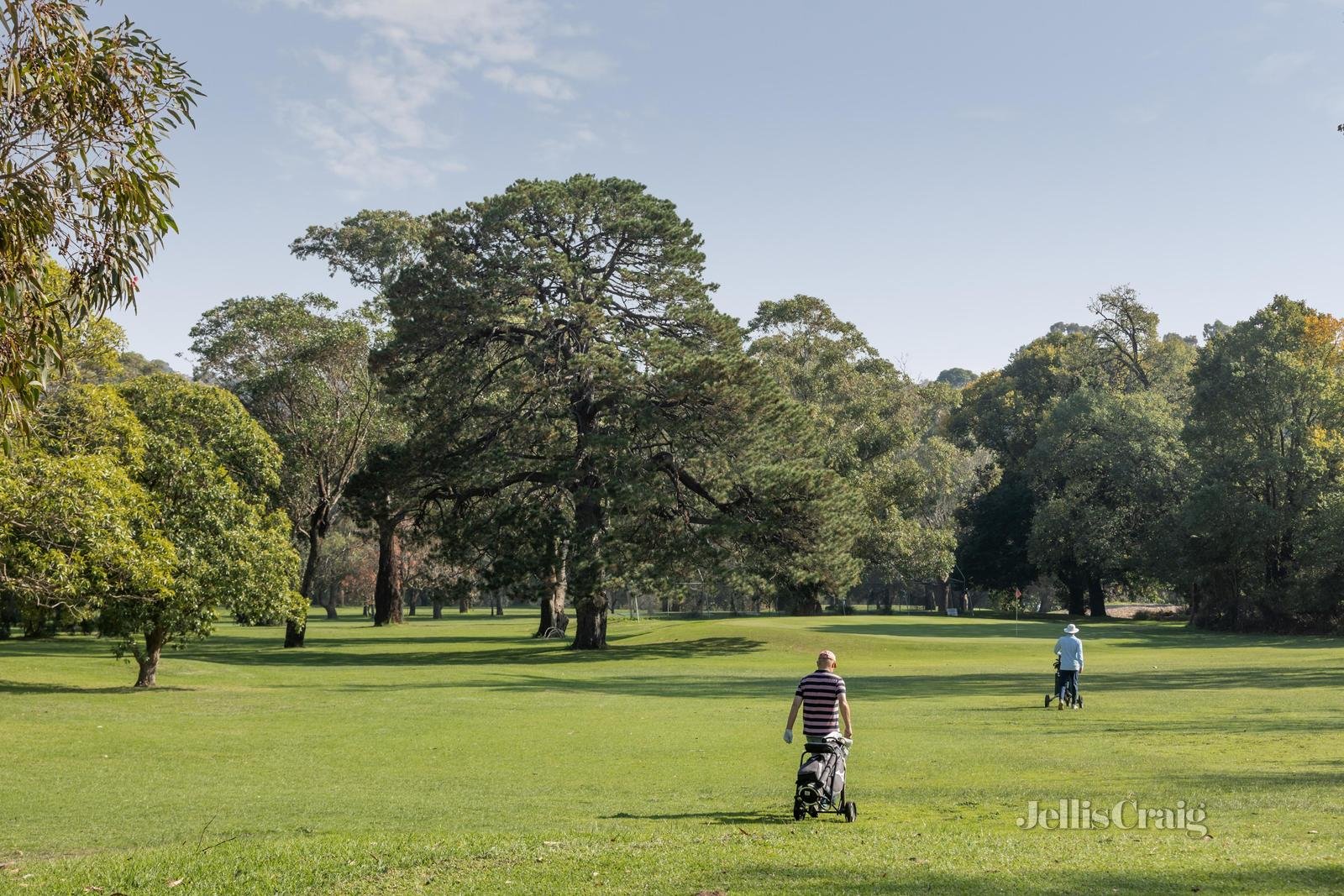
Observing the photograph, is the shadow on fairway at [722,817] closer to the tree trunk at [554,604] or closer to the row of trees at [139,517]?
the row of trees at [139,517]

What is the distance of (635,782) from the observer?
16.0 metres

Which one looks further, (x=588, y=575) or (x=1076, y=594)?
(x=1076, y=594)

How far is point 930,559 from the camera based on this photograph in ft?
246

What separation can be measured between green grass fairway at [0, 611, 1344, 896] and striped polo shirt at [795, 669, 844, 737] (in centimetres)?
102

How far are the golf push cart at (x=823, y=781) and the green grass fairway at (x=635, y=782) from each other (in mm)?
368

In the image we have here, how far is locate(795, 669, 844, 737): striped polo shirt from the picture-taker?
1266 centimetres

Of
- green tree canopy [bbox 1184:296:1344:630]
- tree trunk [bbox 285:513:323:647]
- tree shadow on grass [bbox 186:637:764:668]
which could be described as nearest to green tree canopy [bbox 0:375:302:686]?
tree shadow on grass [bbox 186:637:764:668]

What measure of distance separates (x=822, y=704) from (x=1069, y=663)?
13200mm

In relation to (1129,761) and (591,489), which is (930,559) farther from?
(1129,761)

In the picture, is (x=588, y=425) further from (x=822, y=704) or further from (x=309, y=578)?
(x=822, y=704)

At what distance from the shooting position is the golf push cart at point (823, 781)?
40.8 ft

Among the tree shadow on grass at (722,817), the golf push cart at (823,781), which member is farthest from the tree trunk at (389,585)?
the golf push cart at (823,781)

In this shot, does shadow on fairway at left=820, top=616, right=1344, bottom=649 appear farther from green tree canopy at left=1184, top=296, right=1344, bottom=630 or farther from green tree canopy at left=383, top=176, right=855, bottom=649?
green tree canopy at left=383, top=176, right=855, bottom=649

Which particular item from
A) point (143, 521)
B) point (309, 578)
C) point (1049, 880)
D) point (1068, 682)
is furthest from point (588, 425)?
point (1049, 880)
